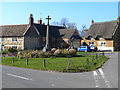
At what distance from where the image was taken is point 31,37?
49219 mm

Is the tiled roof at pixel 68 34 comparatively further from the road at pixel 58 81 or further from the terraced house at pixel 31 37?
the road at pixel 58 81

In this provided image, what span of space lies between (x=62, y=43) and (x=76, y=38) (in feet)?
13.6

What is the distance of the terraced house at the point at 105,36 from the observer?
169ft

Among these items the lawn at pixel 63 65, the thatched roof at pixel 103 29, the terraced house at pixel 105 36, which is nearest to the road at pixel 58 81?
the lawn at pixel 63 65

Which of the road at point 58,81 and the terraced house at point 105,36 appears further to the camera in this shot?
the terraced house at point 105,36

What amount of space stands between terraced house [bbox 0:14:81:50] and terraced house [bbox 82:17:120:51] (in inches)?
156

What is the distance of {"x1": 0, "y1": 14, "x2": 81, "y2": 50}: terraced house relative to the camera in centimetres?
4750

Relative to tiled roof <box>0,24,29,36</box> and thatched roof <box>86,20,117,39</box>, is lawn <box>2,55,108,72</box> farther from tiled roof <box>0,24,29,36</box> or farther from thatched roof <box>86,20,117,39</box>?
thatched roof <box>86,20,117,39</box>

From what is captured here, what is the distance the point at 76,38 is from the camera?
5491cm

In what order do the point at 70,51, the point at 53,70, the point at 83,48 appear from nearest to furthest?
the point at 53,70
the point at 70,51
the point at 83,48

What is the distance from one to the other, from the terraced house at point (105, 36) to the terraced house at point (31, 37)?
3963 mm

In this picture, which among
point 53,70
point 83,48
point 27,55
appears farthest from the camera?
point 83,48

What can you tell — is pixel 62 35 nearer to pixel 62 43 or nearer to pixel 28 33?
pixel 62 43

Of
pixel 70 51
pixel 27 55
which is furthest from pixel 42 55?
pixel 70 51
